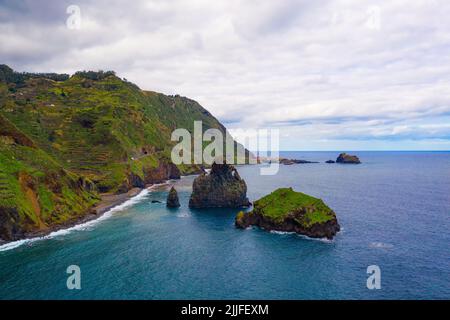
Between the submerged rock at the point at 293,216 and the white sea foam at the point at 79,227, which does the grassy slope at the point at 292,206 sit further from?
the white sea foam at the point at 79,227

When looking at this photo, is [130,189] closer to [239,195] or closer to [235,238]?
[239,195]

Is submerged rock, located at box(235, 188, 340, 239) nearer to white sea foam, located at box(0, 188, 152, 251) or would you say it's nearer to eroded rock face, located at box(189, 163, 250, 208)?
eroded rock face, located at box(189, 163, 250, 208)

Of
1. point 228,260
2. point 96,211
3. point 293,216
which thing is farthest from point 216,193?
point 228,260

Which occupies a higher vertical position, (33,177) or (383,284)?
(33,177)

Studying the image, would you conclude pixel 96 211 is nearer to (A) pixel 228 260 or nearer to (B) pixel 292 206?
(A) pixel 228 260
